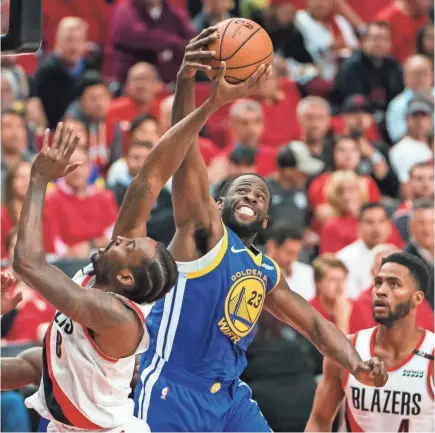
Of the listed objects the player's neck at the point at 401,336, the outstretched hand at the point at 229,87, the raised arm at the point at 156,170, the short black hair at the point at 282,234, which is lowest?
the short black hair at the point at 282,234

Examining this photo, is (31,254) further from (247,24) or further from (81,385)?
(247,24)

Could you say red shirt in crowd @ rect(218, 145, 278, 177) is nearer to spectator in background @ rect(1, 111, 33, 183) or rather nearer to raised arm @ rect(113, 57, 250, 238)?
spectator in background @ rect(1, 111, 33, 183)

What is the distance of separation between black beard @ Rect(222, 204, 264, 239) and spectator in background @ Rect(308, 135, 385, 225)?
4.21m

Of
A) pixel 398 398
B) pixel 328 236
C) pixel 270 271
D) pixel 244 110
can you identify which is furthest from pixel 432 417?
pixel 244 110

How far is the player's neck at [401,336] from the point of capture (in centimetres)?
596

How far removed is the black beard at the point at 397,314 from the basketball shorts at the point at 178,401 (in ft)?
3.28

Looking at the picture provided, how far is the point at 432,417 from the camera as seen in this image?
595cm

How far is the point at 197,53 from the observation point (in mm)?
4852

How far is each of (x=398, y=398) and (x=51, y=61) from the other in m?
6.33

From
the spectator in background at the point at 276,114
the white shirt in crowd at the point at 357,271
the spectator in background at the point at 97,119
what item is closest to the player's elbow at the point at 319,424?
the white shirt in crowd at the point at 357,271

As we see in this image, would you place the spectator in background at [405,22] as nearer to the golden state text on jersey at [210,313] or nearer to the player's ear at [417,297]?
the player's ear at [417,297]

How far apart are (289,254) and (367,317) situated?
100 centimetres

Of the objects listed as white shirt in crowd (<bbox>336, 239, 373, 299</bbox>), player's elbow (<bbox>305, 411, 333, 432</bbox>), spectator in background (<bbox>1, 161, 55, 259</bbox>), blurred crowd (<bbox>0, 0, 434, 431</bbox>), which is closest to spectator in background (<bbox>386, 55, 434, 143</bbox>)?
blurred crowd (<bbox>0, 0, 434, 431</bbox>)

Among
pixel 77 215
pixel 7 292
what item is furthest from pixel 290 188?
pixel 7 292
